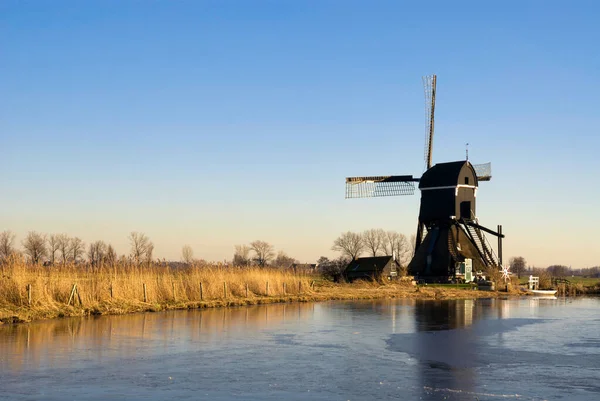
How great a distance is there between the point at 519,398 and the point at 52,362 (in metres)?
8.37

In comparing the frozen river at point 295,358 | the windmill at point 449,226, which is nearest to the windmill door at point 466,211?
the windmill at point 449,226

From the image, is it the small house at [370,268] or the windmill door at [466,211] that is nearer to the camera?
the windmill door at [466,211]

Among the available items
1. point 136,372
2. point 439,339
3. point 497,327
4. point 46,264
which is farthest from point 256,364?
point 46,264

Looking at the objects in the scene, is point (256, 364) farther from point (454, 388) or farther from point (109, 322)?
point (109, 322)

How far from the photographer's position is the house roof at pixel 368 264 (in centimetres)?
5125

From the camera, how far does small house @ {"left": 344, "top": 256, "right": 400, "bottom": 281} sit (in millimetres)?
50312

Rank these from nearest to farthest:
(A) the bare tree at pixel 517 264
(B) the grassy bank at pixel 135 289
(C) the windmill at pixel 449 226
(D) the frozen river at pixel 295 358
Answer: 1. (D) the frozen river at pixel 295 358
2. (B) the grassy bank at pixel 135 289
3. (C) the windmill at pixel 449 226
4. (A) the bare tree at pixel 517 264

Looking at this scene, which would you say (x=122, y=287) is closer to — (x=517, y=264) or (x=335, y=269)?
(x=335, y=269)

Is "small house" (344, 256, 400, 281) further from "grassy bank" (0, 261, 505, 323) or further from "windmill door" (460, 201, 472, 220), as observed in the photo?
"grassy bank" (0, 261, 505, 323)

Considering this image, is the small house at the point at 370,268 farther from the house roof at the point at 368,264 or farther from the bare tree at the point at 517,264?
the bare tree at the point at 517,264

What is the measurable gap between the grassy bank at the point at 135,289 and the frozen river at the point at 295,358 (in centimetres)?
131

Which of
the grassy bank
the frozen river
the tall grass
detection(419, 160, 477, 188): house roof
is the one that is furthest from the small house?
the frozen river

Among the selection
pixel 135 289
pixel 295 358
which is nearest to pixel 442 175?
pixel 135 289

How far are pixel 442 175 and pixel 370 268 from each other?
8.57 meters
